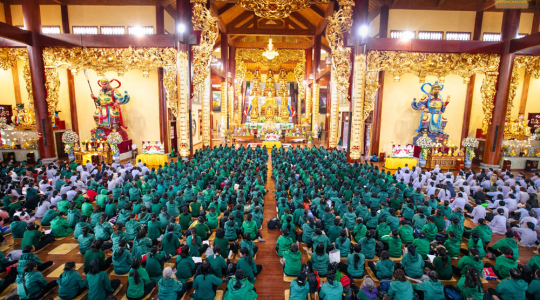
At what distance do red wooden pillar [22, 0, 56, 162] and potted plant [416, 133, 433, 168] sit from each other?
2010 centimetres

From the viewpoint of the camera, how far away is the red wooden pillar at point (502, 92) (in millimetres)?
14031

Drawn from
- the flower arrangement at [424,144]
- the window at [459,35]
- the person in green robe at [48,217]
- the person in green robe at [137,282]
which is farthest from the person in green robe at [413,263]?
the window at [459,35]

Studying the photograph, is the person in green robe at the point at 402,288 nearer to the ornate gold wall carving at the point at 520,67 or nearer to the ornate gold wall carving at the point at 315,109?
the ornate gold wall carving at the point at 520,67

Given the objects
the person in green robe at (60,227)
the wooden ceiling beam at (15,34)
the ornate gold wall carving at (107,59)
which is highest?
the wooden ceiling beam at (15,34)

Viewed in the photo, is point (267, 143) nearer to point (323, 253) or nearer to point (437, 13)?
point (437, 13)

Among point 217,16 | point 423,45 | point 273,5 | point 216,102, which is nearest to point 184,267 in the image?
point 273,5

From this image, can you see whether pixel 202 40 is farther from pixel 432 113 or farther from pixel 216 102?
pixel 216 102

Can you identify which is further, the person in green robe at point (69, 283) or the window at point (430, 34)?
the window at point (430, 34)

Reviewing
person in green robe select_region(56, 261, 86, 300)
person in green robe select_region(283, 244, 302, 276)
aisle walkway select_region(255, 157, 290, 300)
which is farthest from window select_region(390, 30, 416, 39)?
person in green robe select_region(56, 261, 86, 300)

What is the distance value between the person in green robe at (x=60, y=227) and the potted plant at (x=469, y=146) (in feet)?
59.2

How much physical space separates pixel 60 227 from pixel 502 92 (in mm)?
19566

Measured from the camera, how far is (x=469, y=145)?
597 inches

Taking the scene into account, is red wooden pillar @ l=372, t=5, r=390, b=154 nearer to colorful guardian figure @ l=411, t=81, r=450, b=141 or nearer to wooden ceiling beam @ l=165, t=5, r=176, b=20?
colorful guardian figure @ l=411, t=81, r=450, b=141

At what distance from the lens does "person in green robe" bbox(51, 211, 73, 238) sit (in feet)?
23.0
